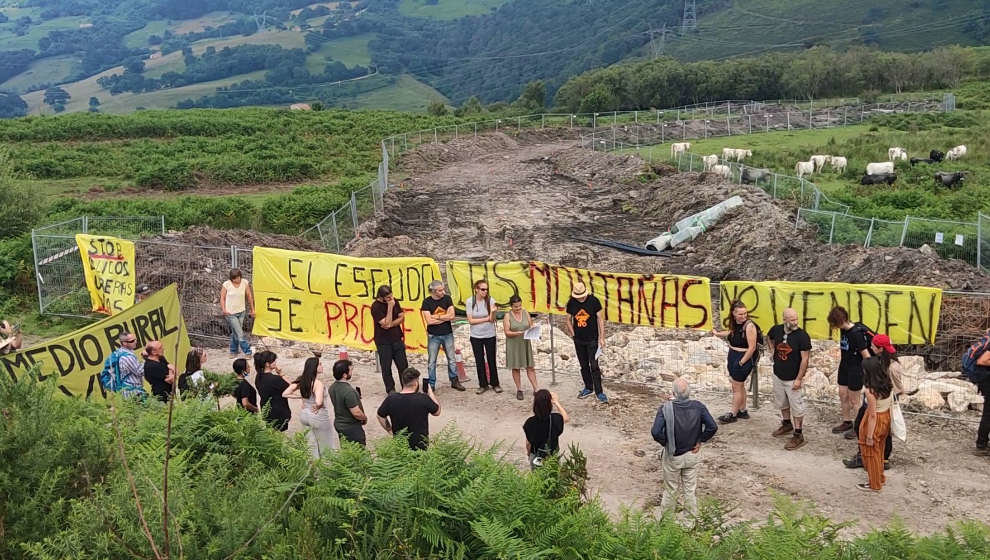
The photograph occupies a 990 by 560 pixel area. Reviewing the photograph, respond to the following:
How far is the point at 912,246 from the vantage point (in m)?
20.8

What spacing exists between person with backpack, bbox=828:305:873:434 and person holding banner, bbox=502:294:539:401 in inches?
171

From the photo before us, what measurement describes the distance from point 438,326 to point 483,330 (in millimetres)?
712

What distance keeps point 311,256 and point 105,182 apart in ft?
105

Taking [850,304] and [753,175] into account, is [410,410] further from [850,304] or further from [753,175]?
[753,175]

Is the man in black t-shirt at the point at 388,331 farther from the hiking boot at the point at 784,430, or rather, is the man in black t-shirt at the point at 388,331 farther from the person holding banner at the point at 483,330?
the hiking boot at the point at 784,430

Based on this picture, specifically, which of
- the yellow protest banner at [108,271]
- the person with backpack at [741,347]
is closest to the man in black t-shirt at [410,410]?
the person with backpack at [741,347]

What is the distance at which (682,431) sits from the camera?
8609 mm

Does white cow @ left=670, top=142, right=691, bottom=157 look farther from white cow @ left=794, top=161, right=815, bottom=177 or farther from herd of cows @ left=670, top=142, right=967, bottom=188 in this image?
white cow @ left=794, top=161, right=815, bottom=177

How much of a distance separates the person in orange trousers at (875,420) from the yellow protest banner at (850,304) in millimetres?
2684

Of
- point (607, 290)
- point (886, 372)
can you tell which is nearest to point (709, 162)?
point (607, 290)

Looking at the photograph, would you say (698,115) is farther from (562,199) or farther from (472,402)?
(472,402)

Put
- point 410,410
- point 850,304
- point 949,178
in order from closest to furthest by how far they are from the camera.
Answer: point 410,410 < point 850,304 < point 949,178

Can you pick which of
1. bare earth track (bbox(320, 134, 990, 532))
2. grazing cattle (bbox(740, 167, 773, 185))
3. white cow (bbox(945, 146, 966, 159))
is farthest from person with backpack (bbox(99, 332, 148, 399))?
white cow (bbox(945, 146, 966, 159))

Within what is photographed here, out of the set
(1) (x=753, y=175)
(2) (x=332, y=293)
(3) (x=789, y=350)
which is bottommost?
(1) (x=753, y=175)
